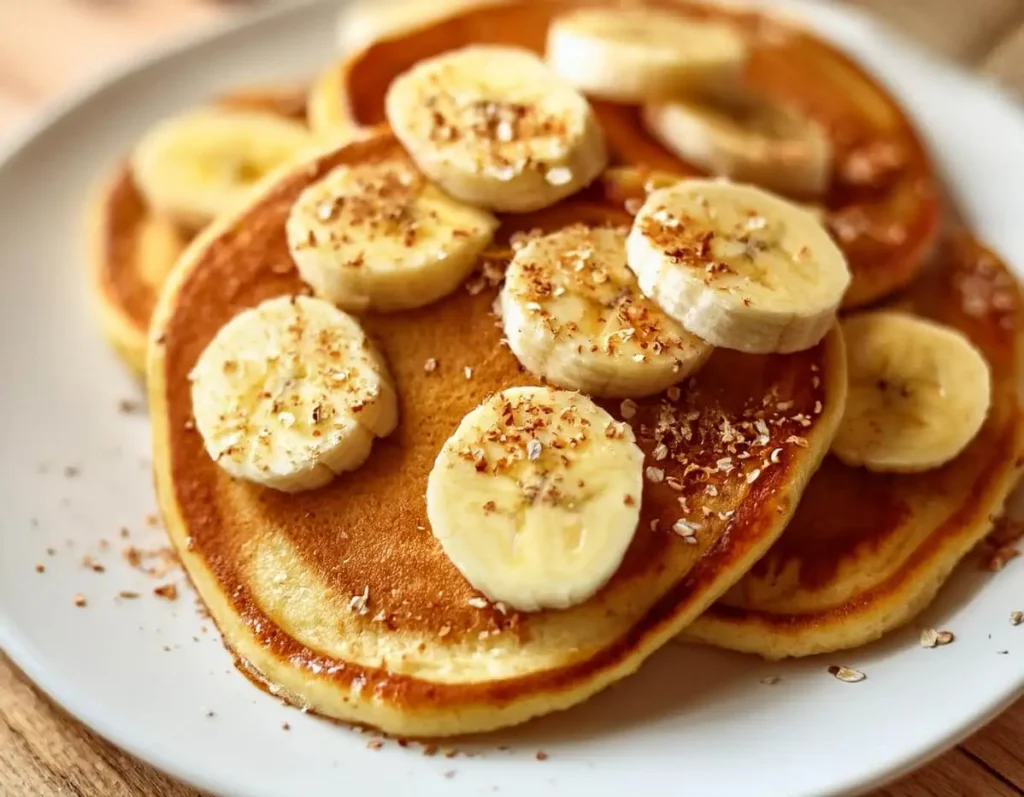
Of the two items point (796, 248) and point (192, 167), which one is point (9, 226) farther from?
point (796, 248)

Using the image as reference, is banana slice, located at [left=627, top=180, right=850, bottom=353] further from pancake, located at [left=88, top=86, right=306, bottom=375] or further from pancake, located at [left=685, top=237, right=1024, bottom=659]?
pancake, located at [left=88, top=86, right=306, bottom=375]

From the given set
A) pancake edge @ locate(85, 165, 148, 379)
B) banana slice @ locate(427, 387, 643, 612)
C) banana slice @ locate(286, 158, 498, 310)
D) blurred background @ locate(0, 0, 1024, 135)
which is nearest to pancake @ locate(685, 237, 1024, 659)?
banana slice @ locate(427, 387, 643, 612)

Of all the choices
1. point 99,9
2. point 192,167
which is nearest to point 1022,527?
point 192,167

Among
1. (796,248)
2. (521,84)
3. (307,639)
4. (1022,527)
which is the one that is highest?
(521,84)

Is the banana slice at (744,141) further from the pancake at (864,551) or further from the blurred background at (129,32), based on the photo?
the blurred background at (129,32)

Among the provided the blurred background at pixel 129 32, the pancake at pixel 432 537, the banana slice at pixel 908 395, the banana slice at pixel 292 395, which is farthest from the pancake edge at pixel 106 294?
the banana slice at pixel 908 395

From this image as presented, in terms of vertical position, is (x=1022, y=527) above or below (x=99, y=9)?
below

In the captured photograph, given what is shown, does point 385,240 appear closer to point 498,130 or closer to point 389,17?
point 498,130
